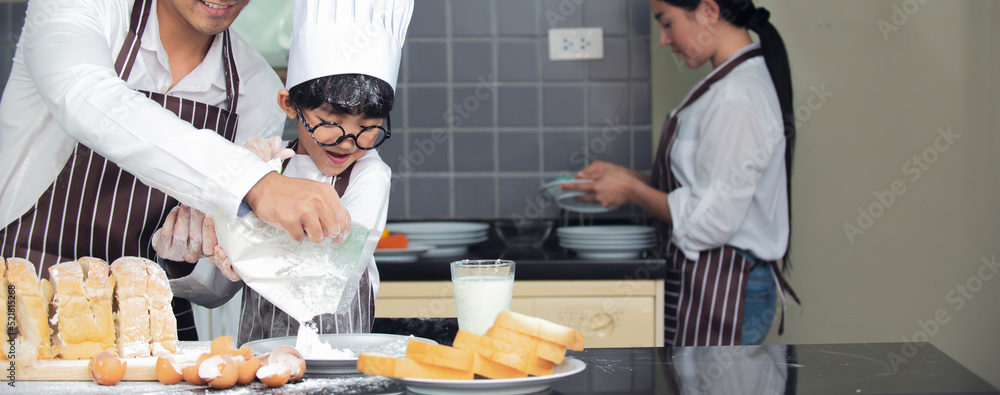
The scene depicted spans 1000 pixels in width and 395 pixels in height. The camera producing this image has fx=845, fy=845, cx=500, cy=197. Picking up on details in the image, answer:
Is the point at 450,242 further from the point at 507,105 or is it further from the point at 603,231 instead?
the point at 507,105

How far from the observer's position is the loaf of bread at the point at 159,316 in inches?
39.8

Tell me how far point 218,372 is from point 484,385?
275 millimetres

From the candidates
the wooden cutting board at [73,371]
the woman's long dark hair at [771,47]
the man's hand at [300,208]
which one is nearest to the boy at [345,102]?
the man's hand at [300,208]

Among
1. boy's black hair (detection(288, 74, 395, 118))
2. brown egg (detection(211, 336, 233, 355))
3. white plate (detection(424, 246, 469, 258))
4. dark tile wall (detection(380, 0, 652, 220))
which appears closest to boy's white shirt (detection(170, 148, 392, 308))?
boy's black hair (detection(288, 74, 395, 118))

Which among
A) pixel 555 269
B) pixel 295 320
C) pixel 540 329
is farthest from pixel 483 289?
pixel 555 269

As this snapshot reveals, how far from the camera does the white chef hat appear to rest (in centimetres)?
124

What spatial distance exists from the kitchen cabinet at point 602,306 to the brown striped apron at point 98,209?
911 millimetres

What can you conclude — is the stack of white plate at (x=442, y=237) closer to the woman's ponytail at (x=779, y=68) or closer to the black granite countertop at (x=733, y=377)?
the woman's ponytail at (x=779, y=68)

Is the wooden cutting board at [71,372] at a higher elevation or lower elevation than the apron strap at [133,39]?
lower

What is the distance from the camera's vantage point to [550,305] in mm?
2160

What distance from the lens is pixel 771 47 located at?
7.03 ft

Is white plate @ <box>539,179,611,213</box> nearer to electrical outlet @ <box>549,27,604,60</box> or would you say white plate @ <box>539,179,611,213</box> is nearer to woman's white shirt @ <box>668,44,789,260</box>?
woman's white shirt @ <box>668,44,789,260</box>

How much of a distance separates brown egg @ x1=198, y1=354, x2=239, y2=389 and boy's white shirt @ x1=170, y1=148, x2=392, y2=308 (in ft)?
1.23

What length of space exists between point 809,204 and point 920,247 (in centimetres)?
42
